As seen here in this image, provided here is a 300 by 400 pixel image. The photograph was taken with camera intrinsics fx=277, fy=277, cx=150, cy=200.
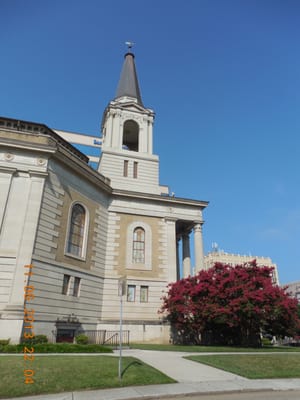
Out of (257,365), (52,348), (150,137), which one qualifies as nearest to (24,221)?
(52,348)

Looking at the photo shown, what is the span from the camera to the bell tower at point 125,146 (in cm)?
3225

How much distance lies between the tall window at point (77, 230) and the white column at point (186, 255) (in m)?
12.4

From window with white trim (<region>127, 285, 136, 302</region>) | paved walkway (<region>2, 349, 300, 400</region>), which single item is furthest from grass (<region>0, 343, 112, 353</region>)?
window with white trim (<region>127, 285, 136, 302</region>)

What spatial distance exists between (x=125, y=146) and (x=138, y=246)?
18122 mm

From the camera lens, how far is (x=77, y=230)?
24297 mm

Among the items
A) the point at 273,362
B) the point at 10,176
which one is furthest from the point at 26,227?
the point at 273,362

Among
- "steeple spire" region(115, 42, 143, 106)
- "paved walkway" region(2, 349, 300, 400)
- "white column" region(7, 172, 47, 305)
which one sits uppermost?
"steeple spire" region(115, 42, 143, 106)

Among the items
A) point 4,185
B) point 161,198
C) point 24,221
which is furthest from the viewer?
point 161,198

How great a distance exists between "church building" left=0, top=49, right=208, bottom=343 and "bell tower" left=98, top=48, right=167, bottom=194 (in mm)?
139

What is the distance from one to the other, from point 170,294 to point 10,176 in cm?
1632

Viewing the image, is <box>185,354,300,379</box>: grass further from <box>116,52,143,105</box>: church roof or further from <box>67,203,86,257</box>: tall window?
<box>116,52,143,105</box>: church roof

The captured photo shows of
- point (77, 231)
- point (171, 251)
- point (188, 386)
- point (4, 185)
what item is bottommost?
point (188, 386)

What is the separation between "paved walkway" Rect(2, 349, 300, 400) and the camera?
7.08 m

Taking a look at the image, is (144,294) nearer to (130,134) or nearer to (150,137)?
(150,137)
